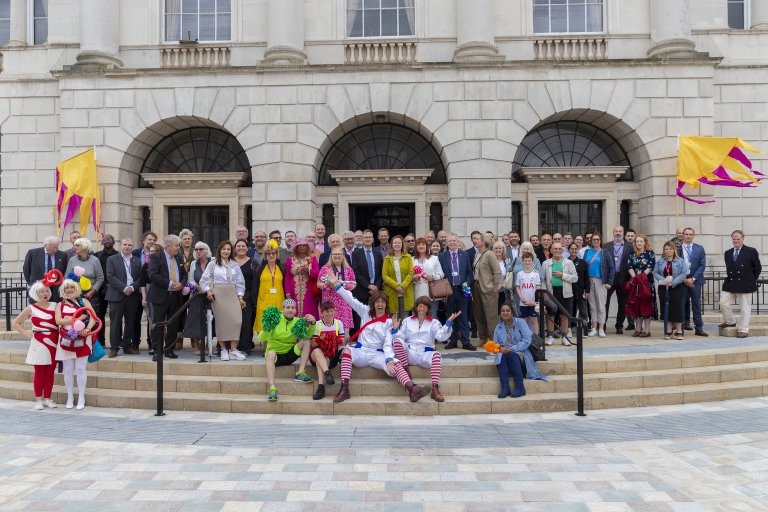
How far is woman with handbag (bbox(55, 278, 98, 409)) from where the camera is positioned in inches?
288

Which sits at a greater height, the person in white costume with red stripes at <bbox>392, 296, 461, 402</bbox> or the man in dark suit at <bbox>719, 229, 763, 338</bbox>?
the man in dark suit at <bbox>719, 229, 763, 338</bbox>

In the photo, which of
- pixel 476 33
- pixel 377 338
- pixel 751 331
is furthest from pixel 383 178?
pixel 751 331

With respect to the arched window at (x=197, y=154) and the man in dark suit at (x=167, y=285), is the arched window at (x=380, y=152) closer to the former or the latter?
the arched window at (x=197, y=154)

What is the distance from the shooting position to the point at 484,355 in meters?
8.51

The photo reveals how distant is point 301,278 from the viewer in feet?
27.1

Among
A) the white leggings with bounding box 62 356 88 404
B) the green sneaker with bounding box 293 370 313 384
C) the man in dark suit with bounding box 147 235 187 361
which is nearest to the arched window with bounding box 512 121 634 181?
the green sneaker with bounding box 293 370 313 384

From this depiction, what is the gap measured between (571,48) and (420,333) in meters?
10.4

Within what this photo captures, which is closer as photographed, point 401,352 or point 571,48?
point 401,352

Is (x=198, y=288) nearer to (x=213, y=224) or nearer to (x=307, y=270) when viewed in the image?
(x=307, y=270)

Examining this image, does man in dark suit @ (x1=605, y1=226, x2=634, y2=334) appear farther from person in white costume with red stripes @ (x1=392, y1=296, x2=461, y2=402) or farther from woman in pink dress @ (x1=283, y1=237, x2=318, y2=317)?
woman in pink dress @ (x1=283, y1=237, x2=318, y2=317)

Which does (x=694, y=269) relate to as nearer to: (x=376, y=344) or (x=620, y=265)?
(x=620, y=265)

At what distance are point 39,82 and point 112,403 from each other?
1157 cm

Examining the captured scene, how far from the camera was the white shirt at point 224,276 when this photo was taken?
8352mm

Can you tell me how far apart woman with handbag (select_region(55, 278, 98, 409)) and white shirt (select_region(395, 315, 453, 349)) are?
178 inches
